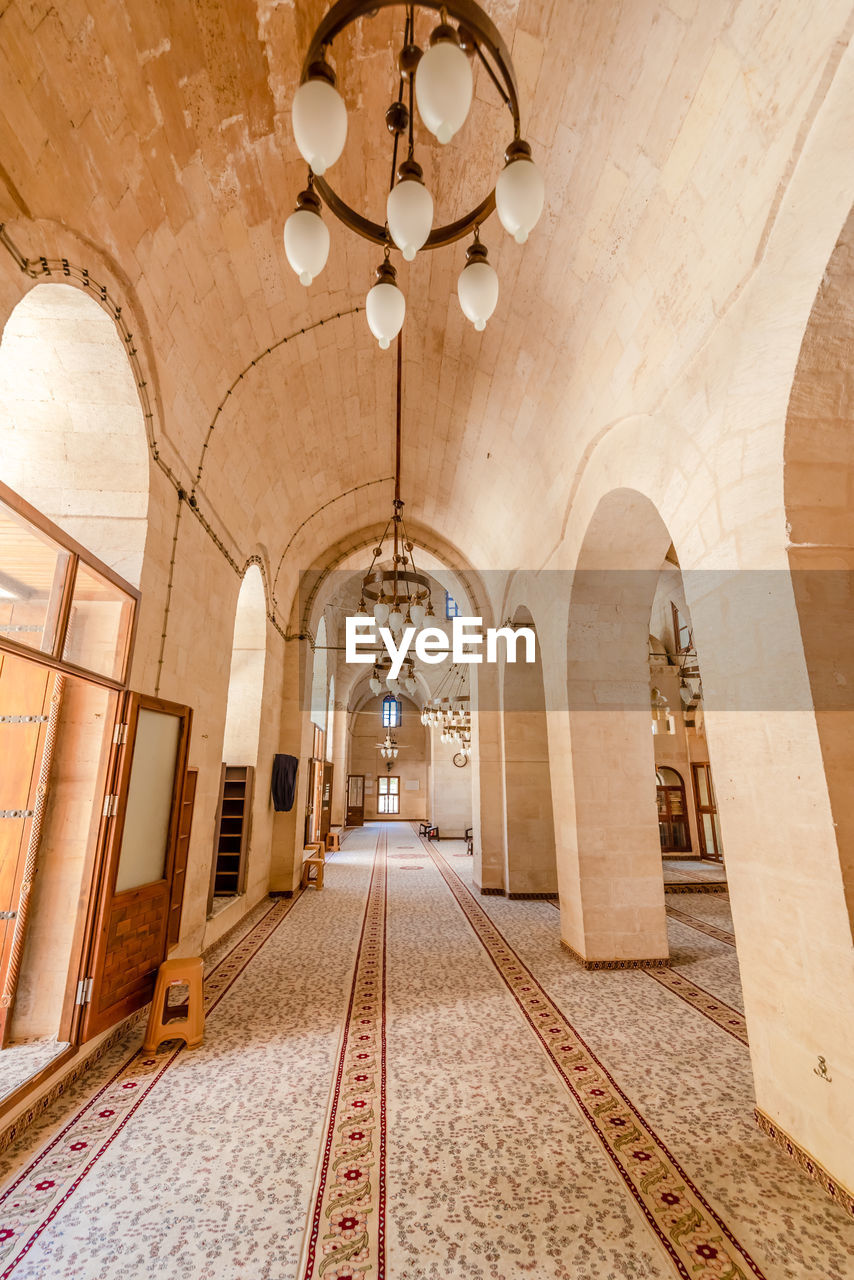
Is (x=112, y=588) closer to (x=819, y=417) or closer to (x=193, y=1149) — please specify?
(x=193, y=1149)

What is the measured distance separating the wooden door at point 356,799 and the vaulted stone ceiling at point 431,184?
59.5 ft

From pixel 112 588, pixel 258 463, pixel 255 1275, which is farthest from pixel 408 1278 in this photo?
pixel 258 463

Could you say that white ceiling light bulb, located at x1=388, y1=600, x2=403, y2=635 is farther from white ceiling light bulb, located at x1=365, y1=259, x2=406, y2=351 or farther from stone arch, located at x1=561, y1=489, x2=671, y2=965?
white ceiling light bulb, located at x1=365, y1=259, x2=406, y2=351

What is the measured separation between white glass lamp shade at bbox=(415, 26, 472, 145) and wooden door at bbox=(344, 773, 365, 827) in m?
22.0

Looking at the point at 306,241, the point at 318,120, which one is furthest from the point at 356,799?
the point at 318,120

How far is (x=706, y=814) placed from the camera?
40.7ft

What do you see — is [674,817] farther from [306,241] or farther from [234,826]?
[306,241]

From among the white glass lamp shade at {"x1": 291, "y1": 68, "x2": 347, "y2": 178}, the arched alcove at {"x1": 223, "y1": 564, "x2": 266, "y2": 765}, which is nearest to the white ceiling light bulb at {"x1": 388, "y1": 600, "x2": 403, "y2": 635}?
the arched alcove at {"x1": 223, "y1": 564, "x2": 266, "y2": 765}

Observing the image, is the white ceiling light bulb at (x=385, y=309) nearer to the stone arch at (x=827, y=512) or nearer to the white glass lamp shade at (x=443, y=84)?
the white glass lamp shade at (x=443, y=84)

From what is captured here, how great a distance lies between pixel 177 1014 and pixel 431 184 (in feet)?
19.4

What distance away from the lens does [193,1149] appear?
254cm

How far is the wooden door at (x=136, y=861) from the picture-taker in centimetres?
335

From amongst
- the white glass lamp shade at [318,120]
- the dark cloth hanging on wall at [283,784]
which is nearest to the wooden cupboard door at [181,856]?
the dark cloth hanging on wall at [283,784]

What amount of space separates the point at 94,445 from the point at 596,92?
3586 millimetres
